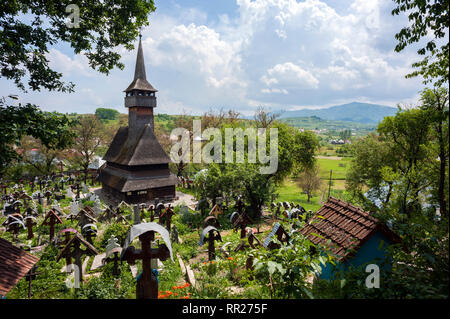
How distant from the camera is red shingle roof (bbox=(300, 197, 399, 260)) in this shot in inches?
236

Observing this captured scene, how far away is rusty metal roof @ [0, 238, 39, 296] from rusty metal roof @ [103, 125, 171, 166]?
56.1 ft

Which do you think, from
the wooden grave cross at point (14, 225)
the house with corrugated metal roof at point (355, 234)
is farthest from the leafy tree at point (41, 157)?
the house with corrugated metal roof at point (355, 234)

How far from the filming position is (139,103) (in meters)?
25.0

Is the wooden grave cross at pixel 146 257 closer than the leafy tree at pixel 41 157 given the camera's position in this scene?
Yes

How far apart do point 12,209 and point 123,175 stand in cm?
866

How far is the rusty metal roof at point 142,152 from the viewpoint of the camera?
23469 mm

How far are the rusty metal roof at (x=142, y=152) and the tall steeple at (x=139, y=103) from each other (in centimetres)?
86

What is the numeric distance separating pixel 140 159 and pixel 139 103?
20.4 ft

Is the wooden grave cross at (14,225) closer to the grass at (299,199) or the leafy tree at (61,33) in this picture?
the leafy tree at (61,33)

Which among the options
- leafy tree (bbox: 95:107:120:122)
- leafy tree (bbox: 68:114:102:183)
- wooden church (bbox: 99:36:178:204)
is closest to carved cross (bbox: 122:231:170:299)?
wooden church (bbox: 99:36:178:204)

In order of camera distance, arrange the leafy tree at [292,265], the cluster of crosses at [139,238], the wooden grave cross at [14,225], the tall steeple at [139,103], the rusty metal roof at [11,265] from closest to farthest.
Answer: the leafy tree at [292,265]
the cluster of crosses at [139,238]
the rusty metal roof at [11,265]
the wooden grave cross at [14,225]
the tall steeple at [139,103]

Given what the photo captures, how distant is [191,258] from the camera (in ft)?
37.3
